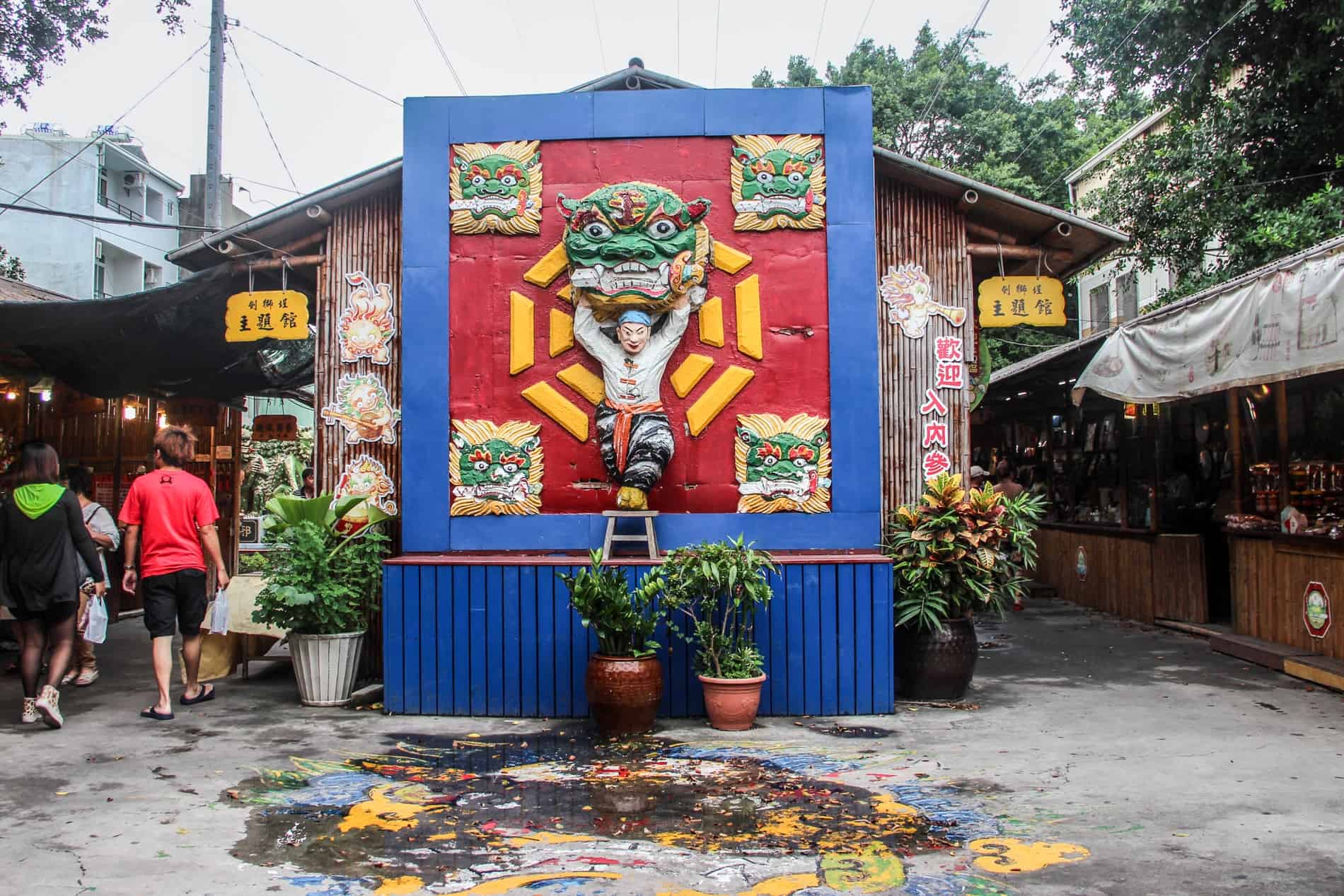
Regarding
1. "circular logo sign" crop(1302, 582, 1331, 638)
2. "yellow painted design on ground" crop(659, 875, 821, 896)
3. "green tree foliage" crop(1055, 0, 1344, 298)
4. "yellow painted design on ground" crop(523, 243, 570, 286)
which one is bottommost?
"yellow painted design on ground" crop(659, 875, 821, 896)

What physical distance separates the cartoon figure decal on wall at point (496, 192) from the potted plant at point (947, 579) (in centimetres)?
385

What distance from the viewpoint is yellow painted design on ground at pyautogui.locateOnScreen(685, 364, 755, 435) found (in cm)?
827

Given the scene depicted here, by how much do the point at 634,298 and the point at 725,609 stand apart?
7.88ft

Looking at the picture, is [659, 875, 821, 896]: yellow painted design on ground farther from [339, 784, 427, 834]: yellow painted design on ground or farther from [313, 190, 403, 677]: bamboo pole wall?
[313, 190, 403, 677]: bamboo pole wall

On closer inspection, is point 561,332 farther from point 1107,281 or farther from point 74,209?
point 74,209

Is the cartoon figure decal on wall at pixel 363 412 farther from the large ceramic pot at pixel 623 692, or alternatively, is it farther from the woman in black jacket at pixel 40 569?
the large ceramic pot at pixel 623 692

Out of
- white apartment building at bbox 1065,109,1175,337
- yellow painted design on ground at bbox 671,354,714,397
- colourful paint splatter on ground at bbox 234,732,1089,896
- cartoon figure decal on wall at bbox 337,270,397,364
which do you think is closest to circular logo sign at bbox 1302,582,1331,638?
colourful paint splatter on ground at bbox 234,732,1089,896

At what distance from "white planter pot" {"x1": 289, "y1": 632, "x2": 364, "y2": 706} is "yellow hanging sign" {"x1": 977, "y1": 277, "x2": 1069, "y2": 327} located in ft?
19.4

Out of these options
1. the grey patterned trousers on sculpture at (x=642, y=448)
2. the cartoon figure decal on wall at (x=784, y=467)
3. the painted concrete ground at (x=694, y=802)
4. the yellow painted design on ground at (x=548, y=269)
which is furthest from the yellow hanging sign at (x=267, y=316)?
the cartoon figure decal on wall at (x=784, y=467)

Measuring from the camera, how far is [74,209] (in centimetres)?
2619

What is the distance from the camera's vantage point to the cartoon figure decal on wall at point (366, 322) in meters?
9.04

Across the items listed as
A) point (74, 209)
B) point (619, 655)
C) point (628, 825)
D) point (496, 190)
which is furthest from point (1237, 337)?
point (74, 209)

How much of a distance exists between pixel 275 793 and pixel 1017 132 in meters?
22.6

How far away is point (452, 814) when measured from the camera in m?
5.31
